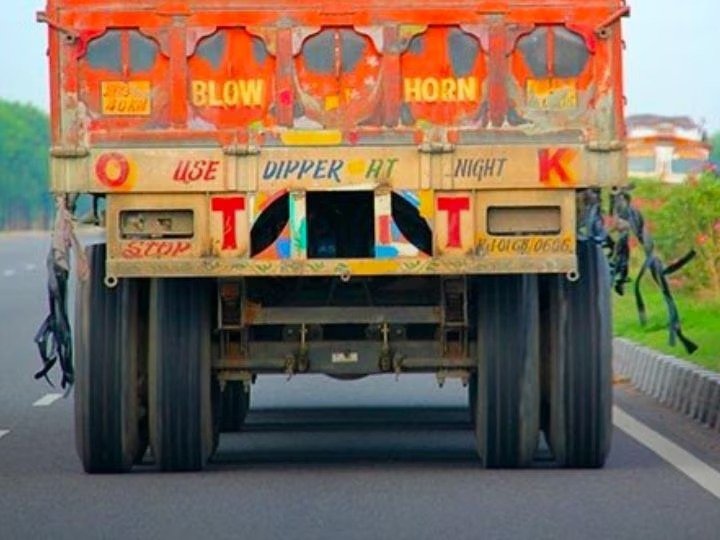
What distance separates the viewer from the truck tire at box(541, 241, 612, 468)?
14133 mm

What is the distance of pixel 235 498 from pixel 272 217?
145 cm

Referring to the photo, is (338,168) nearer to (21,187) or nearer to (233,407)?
(233,407)

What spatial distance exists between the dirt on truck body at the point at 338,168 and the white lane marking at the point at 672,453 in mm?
560

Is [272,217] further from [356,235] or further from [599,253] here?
[599,253]

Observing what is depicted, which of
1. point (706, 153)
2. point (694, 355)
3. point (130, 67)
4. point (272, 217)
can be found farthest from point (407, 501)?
point (706, 153)

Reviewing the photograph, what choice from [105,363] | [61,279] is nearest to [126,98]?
[61,279]

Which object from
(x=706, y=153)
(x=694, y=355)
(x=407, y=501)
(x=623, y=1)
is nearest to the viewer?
(x=407, y=501)

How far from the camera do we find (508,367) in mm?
14070

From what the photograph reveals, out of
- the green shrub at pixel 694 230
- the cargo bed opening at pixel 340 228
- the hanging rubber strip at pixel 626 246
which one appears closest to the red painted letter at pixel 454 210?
the cargo bed opening at pixel 340 228

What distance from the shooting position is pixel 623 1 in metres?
13.7

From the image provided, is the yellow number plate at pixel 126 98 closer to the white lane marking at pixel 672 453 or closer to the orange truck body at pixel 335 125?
→ the orange truck body at pixel 335 125

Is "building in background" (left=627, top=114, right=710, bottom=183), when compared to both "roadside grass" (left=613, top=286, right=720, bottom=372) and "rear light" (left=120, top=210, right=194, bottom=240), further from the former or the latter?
"rear light" (left=120, top=210, right=194, bottom=240)

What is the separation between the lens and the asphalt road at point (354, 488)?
38.7 ft

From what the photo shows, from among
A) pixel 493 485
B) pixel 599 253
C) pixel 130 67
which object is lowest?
pixel 493 485
